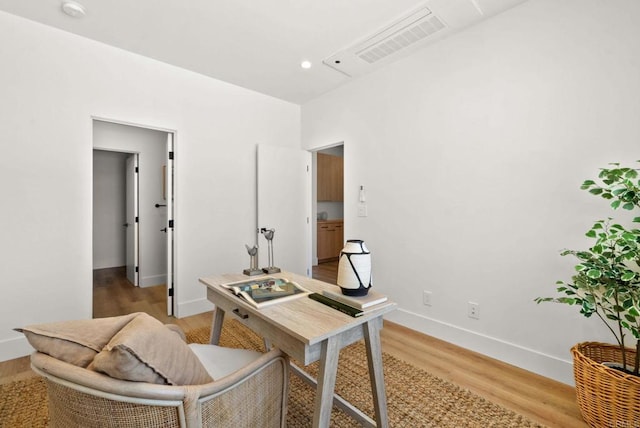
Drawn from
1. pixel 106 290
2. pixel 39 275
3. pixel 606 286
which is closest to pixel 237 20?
pixel 39 275

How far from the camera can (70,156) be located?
2635 millimetres

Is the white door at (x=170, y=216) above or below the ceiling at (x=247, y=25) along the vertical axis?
below

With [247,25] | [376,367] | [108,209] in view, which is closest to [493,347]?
[376,367]

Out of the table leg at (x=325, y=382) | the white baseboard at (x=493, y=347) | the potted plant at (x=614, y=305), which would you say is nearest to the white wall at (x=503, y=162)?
the white baseboard at (x=493, y=347)

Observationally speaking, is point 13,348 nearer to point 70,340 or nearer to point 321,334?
point 70,340

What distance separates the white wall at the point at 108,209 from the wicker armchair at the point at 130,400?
5.76 meters

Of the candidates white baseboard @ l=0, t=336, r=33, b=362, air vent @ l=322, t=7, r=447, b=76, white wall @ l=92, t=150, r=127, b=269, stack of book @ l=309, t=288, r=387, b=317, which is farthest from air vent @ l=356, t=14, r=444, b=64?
white wall @ l=92, t=150, r=127, b=269

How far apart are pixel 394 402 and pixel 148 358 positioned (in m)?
1.58

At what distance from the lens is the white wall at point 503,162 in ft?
6.40

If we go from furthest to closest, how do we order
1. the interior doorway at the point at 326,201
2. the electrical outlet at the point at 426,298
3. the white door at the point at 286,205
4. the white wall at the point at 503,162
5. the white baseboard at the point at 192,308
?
the interior doorway at the point at 326,201 < the white door at the point at 286,205 < the white baseboard at the point at 192,308 < the electrical outlet at the point at 426,298 < the white wall at the point at 503,162

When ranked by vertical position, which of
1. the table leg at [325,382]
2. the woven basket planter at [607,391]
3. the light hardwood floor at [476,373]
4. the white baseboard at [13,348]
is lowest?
the light hardwood floor at [476,373]

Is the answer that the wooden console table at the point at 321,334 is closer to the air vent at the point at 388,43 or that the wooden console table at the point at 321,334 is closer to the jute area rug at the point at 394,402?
the jute area rug at the point at 394,402

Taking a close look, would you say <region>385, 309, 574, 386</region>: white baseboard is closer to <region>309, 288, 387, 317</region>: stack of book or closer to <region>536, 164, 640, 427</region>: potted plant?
<region>536, 164, 640, 427</region>: potted plant

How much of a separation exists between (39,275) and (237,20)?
277 centimetres
